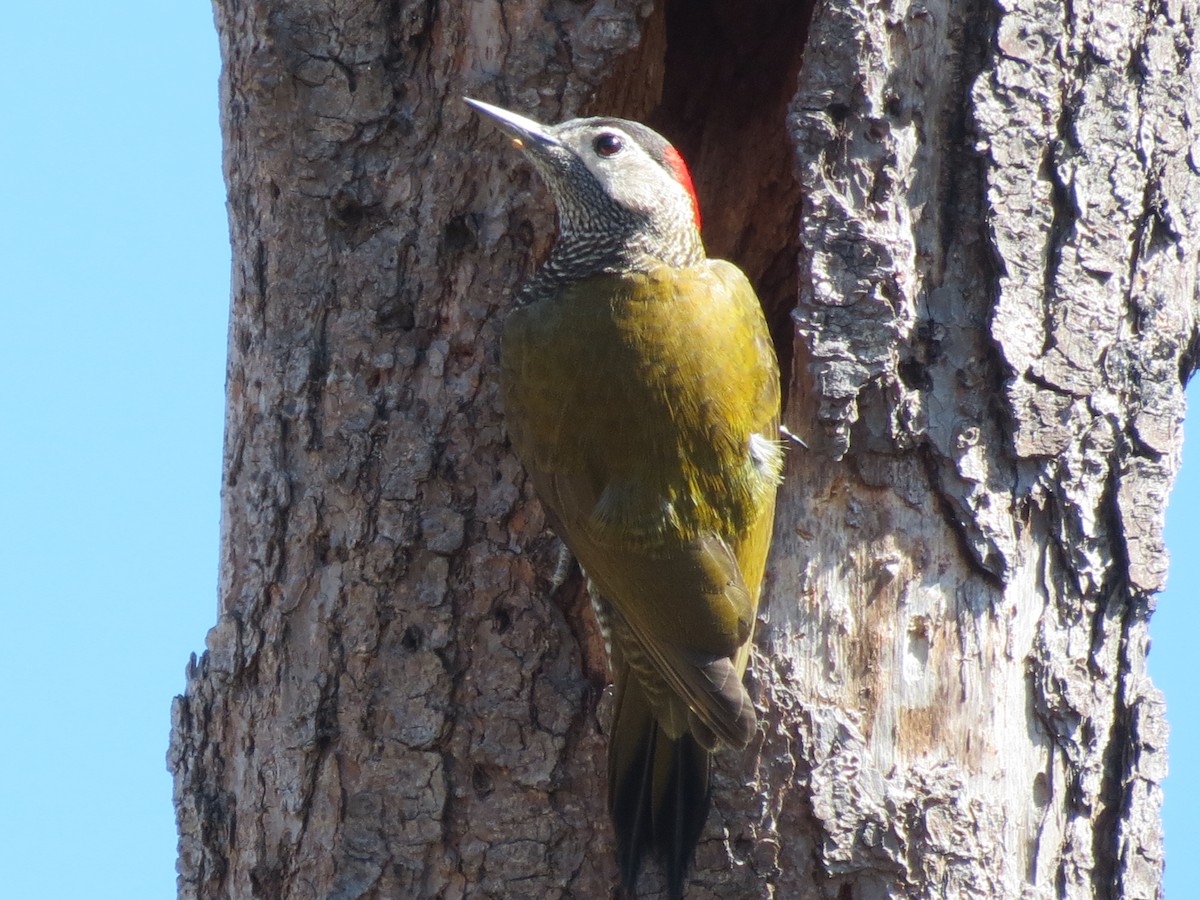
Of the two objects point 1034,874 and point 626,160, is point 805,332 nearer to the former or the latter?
point 626,160

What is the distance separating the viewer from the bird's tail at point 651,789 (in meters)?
A: 2.67

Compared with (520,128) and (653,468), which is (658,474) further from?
(520,128)

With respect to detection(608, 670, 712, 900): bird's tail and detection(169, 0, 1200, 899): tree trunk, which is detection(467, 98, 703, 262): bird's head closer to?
detection(169, 0, 1200, 899): tree trunk

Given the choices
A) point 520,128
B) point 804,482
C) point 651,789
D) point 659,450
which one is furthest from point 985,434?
point 520,128

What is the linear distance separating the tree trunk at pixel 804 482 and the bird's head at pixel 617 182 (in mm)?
90

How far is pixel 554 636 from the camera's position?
2.90 meters

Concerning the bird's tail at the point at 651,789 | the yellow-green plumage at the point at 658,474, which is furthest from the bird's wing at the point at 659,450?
the bird's tail at the point at 651,789

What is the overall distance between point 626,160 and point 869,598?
1146mm

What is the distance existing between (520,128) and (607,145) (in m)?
0.30

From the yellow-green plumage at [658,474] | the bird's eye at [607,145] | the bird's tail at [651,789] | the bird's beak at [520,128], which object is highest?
the bird's eye at [607,145]

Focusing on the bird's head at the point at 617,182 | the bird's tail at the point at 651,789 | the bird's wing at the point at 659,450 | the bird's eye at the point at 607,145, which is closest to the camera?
the bird's tail at the point at 651,789

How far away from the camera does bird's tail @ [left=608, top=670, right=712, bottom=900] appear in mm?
2672

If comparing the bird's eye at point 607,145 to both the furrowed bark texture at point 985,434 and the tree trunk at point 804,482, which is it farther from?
the furrowed bark texture at point 985,434

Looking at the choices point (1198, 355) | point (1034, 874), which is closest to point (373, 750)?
point (1034, 874)
